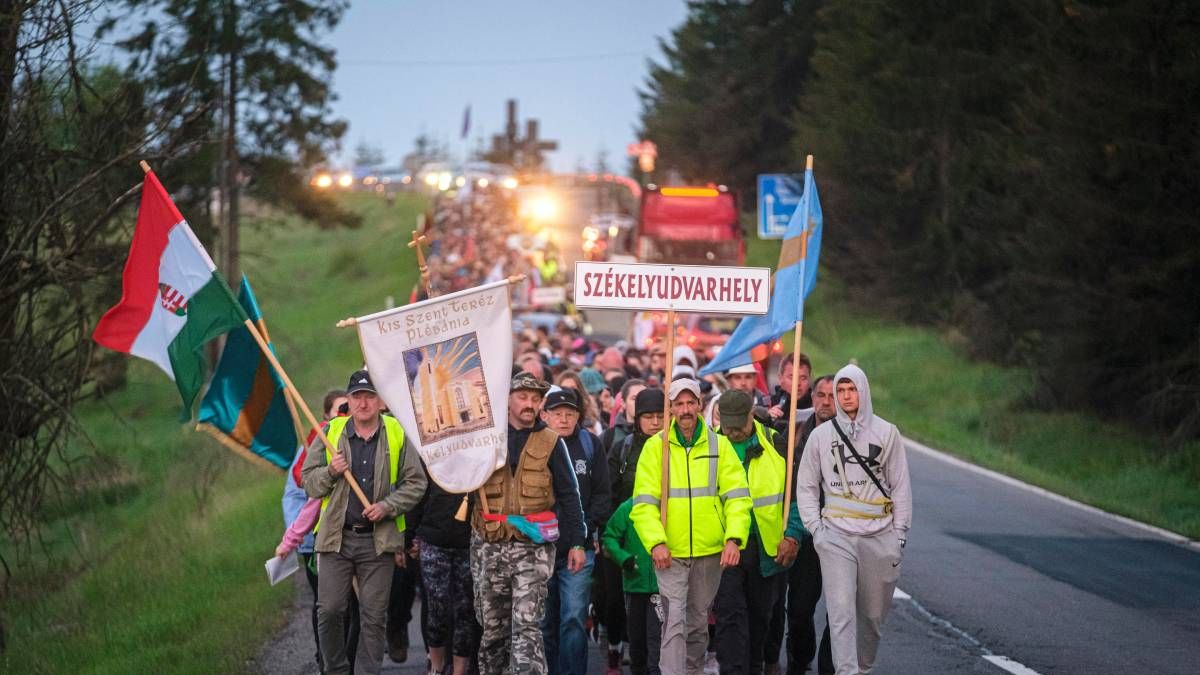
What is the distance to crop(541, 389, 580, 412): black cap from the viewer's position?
9828mm

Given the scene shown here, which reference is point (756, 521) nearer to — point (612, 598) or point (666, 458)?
point (666, 458)

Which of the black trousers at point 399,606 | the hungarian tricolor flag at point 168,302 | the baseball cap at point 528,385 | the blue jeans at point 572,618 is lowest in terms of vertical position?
the black trousers at point 399,606

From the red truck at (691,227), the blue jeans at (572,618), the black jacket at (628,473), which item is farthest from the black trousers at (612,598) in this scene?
the red truck at (691,227)

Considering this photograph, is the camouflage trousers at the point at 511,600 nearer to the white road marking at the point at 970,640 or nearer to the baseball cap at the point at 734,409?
the baseball cap at the point at 734,409

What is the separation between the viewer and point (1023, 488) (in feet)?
70.3

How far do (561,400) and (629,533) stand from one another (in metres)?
0.89

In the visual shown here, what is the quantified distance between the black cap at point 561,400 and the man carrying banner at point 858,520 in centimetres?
150

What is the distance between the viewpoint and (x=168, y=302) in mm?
10555

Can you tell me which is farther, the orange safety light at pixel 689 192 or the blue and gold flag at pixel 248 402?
the orange safety light at pixel 689 192

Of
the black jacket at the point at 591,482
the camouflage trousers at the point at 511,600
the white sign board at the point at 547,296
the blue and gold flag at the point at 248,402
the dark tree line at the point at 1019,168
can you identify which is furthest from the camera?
the white sign board at the point at 547,296

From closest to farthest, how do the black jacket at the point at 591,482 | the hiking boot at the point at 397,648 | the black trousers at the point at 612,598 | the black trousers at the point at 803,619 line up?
the black jacket at the point at 591,482 < the black trousers at the point at 803,619 < the black trousers at the point at 612,598 < the hiking boot at the point at 397,648

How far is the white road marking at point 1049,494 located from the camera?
17328mm

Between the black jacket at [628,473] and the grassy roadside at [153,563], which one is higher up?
the black jacket at [628,473]

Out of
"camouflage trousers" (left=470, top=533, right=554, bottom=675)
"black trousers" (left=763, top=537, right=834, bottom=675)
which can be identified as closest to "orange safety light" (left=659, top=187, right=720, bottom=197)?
"black trousers" (left=763, top=537, right=834, bottom=675)
